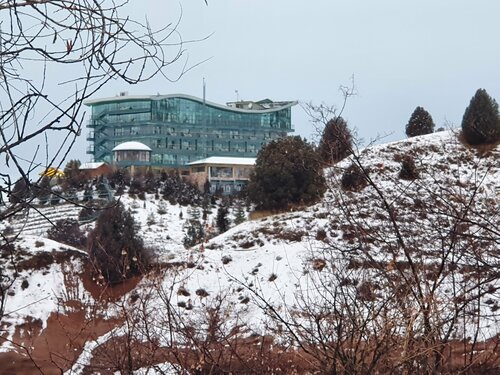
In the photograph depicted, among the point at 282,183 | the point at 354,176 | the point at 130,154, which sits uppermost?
the point at 130,154

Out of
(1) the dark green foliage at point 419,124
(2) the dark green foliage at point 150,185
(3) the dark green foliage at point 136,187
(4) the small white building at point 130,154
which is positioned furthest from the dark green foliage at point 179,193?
(4) the small white building at point 130,154

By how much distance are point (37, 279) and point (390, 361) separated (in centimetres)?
1285

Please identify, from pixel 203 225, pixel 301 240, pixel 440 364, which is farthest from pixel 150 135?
pixel 440 364

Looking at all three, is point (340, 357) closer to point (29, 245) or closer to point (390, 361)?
point (390, 361)

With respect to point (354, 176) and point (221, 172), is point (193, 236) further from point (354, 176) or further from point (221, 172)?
point (221, 172)

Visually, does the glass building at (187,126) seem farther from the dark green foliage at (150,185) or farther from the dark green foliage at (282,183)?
the dark green foliage at (282,183)

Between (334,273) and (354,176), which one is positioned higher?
(354,176)

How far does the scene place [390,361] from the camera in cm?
293

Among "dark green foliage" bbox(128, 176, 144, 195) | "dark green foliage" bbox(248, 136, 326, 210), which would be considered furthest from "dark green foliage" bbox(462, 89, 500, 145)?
"dark green foliage" bbox(128, 176, 144, 195)

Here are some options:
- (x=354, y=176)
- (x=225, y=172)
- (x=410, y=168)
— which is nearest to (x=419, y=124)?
(x=354, y=176)

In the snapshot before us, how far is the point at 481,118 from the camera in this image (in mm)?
20359

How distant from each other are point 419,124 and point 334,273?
71.4 feet

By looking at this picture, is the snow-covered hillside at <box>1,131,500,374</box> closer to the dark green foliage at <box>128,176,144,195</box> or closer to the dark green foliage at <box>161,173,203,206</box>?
the dark green foliage at <box>128,176,144,195</box>

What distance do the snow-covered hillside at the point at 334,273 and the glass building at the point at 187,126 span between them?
2561 centimetres
